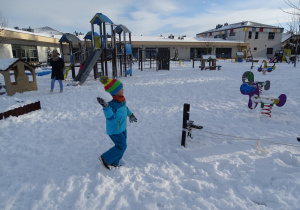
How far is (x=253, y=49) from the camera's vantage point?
41.4 meters

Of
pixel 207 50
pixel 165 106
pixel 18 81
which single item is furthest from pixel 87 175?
pixel 207 50

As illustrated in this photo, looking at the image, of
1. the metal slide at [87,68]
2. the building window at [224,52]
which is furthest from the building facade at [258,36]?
the metal slide at [87,68]

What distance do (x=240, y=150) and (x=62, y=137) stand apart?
3545 mm

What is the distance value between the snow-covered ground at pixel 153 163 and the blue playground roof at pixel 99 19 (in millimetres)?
7615

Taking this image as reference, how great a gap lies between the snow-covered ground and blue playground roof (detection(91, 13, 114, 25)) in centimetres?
761

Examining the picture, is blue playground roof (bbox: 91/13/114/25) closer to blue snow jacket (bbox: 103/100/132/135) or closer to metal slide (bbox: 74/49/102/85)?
metal slide (bbox: 74/49/102/85)

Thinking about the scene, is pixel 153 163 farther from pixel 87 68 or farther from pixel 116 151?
pixel 87 68

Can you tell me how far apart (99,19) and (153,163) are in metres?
→ 10.7

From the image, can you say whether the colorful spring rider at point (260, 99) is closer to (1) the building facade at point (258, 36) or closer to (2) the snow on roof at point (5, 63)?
(2) the snow on roof at point (5, 63)

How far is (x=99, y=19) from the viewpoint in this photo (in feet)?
36.9

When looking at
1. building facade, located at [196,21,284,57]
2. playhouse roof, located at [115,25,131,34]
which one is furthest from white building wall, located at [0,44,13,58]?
building facade, located at [196,21,284,57]

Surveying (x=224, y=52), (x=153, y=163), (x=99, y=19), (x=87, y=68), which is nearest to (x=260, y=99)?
(x=153, y=163)

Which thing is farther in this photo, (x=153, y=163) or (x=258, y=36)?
(x=258, y=36)

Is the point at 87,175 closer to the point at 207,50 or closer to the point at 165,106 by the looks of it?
the point at 165,106
